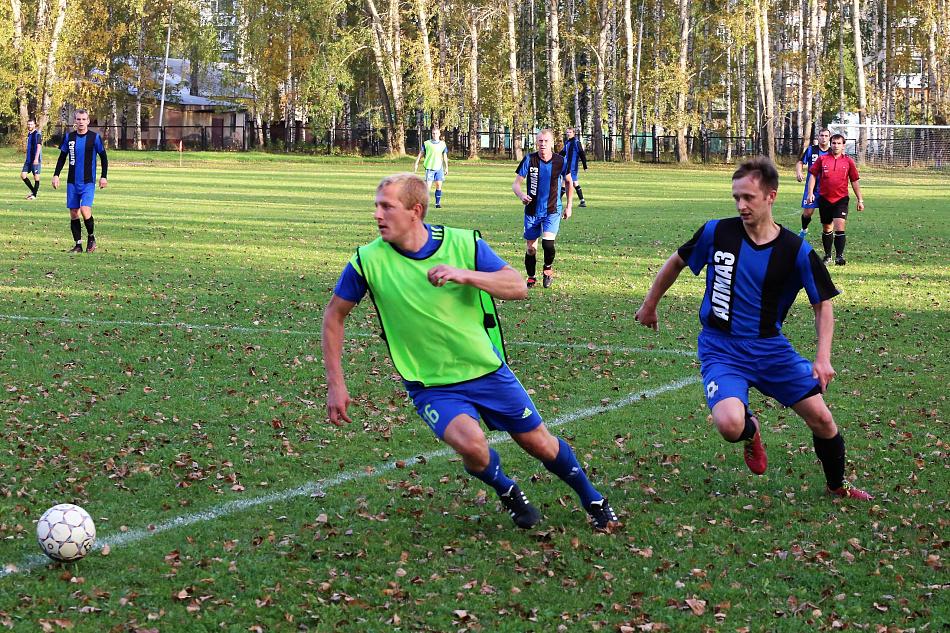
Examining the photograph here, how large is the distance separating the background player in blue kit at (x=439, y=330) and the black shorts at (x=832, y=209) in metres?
12.8

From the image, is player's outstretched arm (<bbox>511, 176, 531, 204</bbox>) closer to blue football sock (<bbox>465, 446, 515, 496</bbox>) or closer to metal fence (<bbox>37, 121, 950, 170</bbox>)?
blue football sock (<bbox>465, 446, 515, 496</bbox>)

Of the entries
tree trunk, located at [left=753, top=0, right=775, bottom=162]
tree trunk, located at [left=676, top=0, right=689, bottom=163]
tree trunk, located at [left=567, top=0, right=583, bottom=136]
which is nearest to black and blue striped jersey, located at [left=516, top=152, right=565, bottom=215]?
tree trunk, located at [left=753, top=0, right=775, bottom=162]

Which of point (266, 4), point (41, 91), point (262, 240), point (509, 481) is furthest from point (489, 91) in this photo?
point (509, 481)

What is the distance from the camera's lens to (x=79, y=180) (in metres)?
16.8

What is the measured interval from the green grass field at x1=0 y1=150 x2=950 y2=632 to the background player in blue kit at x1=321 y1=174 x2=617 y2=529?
25.3 inches

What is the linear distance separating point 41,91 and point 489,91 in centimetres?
2527

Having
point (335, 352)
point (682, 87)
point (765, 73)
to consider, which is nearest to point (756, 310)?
point (335, 352)

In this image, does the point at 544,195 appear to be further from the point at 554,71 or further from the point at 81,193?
the point at 554,71

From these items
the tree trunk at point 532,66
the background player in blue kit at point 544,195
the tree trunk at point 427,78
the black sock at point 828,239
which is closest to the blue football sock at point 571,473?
the background player in blue kit at point 544,195

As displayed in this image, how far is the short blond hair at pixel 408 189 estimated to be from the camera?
5.04 metres

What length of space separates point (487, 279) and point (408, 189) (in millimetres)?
591

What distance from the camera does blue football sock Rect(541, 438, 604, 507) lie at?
549cm

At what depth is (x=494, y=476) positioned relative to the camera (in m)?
5.46

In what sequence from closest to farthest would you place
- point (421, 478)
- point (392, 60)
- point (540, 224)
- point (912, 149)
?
point (421, 478) < point (540, 224) < point (912, 149) < point (392, 60)
